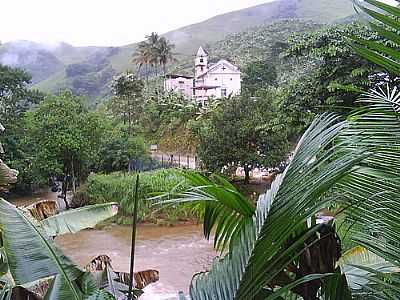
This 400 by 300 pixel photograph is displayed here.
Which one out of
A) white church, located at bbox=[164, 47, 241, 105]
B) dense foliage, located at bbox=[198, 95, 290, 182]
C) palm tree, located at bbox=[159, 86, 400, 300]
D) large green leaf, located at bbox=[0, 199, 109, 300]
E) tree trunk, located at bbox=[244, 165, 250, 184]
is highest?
white church, located at bbox=[164, 47, 241, 105]

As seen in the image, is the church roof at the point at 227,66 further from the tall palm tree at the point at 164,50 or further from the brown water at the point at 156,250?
the brown water at the point at 156,250

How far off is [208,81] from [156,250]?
802cm

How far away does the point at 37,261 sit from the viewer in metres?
0.73

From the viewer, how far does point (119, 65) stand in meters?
15.3

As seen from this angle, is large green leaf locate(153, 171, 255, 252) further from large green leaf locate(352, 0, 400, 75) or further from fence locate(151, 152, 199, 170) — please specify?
fence locate(151, 152, 199, 170)

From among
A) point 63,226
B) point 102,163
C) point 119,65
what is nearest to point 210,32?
point 119,65

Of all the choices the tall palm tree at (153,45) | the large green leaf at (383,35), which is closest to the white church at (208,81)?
the tall palm tree at (153,45)

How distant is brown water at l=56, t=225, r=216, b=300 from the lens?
4.36m

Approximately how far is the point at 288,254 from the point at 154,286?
3.64m

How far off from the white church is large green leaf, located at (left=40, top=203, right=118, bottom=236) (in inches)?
379

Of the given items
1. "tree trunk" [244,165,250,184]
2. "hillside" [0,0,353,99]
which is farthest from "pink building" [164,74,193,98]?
"tree trunk" [244,165,250,184]

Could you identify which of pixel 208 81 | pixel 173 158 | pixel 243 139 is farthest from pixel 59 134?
pixel 208 81

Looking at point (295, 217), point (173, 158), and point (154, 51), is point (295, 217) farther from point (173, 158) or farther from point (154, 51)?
point (154, 51)

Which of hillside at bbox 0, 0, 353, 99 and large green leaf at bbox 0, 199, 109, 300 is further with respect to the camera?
hillside at bbox 0, 0, 353, 99
